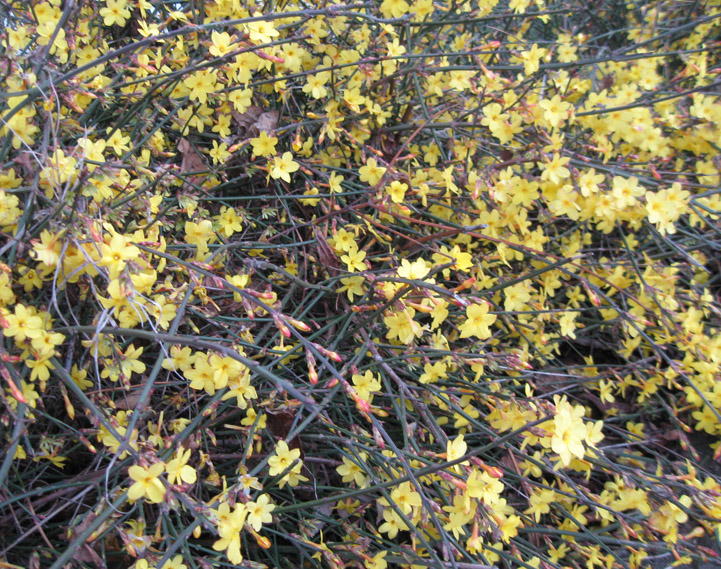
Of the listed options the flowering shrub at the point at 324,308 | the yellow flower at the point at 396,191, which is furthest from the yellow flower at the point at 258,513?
the yellow flower at the point at 396,191

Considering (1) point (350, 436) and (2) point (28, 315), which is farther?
(1) point (350, 436)

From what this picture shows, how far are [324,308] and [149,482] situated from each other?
3.62 ft

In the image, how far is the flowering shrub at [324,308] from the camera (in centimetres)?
155

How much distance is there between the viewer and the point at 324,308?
7.59 ft

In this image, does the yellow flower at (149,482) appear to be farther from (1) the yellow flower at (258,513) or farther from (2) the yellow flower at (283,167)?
(2) the yellow flower at (283,167)

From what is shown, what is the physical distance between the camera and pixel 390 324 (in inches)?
69.7

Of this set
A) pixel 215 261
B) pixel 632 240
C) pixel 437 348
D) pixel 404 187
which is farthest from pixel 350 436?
pixel 632 240

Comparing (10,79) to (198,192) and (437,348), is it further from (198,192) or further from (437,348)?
(437,348)

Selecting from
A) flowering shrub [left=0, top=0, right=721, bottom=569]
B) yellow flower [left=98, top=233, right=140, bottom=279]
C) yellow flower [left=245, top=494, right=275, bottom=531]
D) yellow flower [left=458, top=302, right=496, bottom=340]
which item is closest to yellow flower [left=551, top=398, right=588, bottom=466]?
flowering shrub [left=0, top=0, right=721, bottom=569]

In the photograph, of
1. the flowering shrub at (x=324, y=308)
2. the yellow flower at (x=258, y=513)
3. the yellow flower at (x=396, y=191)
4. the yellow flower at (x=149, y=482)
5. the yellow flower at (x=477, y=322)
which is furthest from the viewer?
the yellow flower at (x=396, y=191)

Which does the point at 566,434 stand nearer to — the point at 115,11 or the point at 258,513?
the point at 258,513

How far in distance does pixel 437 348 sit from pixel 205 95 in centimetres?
124

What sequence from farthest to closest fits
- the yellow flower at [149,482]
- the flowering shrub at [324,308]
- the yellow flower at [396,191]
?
the yellow flower at [396,191] < the flowering shrub at [324,308] < the yellow flower at [149,482]

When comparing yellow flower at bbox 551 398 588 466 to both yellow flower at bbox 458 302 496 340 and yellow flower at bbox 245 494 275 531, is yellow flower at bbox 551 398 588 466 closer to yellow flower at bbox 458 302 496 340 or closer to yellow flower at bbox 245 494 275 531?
→ yellow flower at bbox 458 302 496 340
